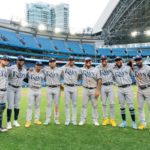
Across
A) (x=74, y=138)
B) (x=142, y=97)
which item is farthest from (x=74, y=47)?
(x=74, y=138)

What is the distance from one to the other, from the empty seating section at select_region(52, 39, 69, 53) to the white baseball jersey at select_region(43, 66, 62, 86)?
183 ft

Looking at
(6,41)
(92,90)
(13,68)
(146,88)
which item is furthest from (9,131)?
(6,41)

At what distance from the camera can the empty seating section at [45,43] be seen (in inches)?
2558

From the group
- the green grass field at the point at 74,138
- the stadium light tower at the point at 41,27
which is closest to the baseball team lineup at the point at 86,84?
the green grass field at the point at 74,138

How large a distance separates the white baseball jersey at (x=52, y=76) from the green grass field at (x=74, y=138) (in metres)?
1.67

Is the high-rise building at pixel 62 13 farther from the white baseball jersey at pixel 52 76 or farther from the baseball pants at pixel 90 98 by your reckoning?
the baseball pants at pixel 90 98

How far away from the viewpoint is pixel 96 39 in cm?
7512

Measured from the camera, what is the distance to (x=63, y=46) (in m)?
69.4

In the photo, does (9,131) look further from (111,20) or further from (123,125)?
(111,20)

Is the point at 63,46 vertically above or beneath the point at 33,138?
above

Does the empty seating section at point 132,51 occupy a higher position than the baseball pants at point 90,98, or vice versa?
the empty seating section at point 132,51

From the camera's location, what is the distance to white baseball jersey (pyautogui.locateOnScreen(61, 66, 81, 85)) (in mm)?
11219

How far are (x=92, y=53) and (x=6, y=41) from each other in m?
22.8

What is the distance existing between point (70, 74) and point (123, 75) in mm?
2013
